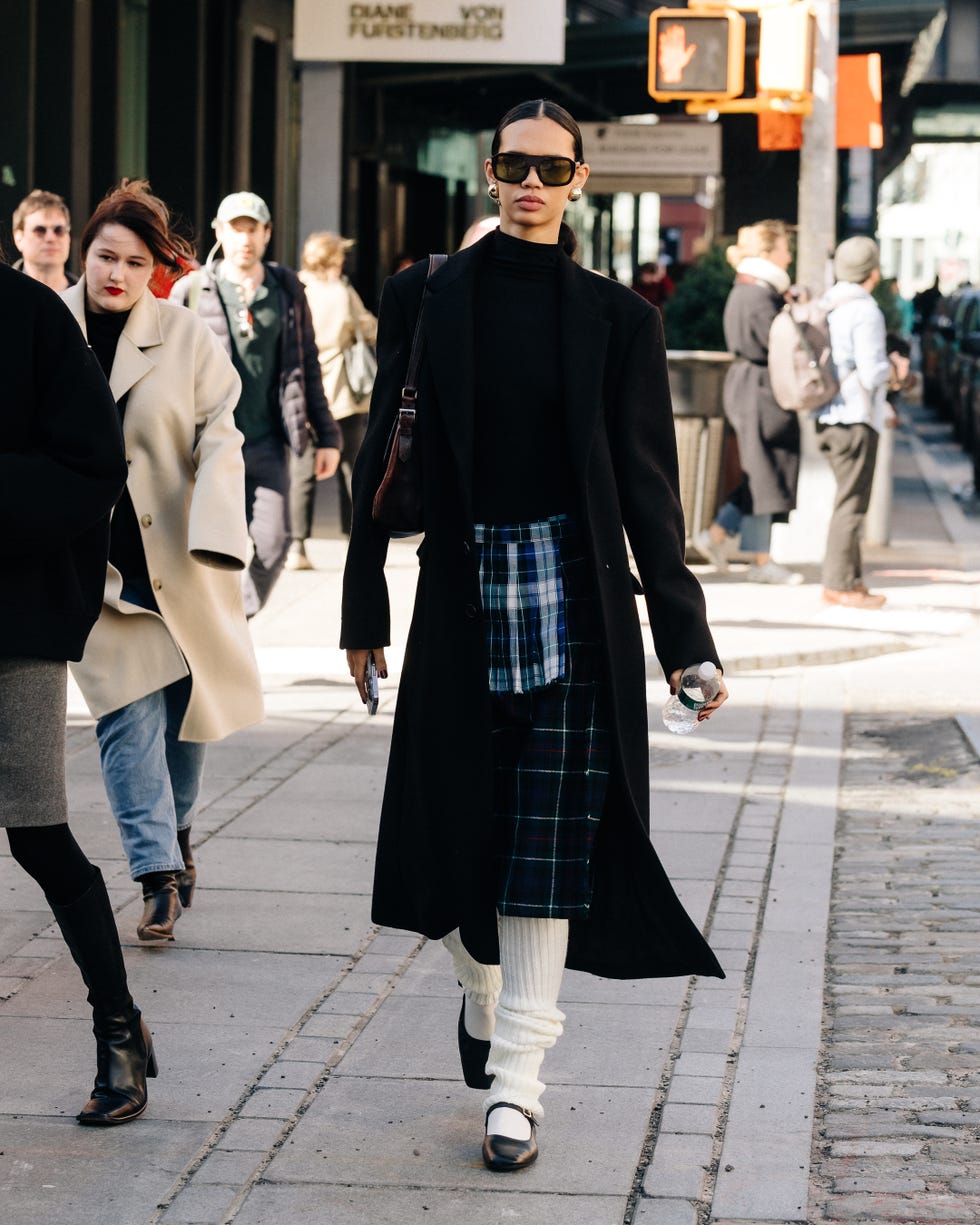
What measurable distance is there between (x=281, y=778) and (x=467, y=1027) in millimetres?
3495

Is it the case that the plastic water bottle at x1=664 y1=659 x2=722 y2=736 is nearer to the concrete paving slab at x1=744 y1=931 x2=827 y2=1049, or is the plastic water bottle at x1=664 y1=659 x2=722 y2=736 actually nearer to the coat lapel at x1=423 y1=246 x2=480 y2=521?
the coat lapel at x1=423 y1=246 x2=480 y2=521

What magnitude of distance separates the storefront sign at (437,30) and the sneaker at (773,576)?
5.93m

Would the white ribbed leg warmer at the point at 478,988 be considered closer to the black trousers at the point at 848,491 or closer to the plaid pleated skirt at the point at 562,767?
the plaid pleated skirt at the point at 562,767

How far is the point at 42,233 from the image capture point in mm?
8328

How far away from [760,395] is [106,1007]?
356 inches

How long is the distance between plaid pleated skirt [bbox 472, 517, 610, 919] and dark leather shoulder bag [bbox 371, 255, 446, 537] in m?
0.15

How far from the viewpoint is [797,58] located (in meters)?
13.9

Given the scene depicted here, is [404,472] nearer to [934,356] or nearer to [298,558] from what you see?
[298,558]

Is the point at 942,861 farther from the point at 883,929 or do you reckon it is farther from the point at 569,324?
the point at 569,324

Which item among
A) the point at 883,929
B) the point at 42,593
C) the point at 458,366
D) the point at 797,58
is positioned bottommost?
the point at 883,929

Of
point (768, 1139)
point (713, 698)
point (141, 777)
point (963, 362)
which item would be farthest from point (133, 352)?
point (963, 362)

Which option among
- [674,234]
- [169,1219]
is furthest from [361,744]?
[674,234]

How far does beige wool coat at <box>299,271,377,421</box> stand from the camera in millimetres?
13008

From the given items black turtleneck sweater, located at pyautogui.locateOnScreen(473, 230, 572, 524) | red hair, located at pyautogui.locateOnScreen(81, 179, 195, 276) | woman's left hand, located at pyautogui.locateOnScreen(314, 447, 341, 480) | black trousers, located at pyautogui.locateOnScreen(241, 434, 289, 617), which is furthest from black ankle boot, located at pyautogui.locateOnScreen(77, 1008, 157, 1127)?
woman's left hand, located at pyautogui.locateOnScreen(314, 447, 341, 480)
